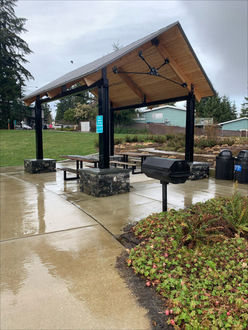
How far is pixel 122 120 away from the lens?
39.0 meters

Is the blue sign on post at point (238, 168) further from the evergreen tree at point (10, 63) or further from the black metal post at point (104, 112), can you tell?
the evergreen tree at point (10, 63)

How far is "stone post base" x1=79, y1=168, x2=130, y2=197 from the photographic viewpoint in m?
5.91

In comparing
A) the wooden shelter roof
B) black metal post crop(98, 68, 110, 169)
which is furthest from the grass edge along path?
the wooden shelter roof

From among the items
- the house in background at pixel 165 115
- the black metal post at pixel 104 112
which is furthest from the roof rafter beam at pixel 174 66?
the house in background at pixel 165 115

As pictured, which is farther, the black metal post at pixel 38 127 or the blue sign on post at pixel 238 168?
the black metal post at pixel 38 127

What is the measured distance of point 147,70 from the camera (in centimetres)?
799

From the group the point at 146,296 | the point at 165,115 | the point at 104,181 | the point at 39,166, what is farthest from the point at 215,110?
the point at 146,296

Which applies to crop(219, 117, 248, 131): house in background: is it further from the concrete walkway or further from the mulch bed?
the mulch bed

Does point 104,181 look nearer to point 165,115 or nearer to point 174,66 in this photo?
point 174,66

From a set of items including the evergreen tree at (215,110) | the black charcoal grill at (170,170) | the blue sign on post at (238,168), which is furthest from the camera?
the evergreen tree at (215,110)

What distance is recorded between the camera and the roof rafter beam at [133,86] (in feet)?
28.9

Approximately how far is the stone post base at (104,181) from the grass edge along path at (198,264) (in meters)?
2.18

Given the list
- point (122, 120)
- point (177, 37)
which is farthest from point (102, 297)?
point (122, 120)

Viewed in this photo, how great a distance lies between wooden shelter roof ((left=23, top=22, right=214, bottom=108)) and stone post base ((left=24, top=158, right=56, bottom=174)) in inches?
91.0
